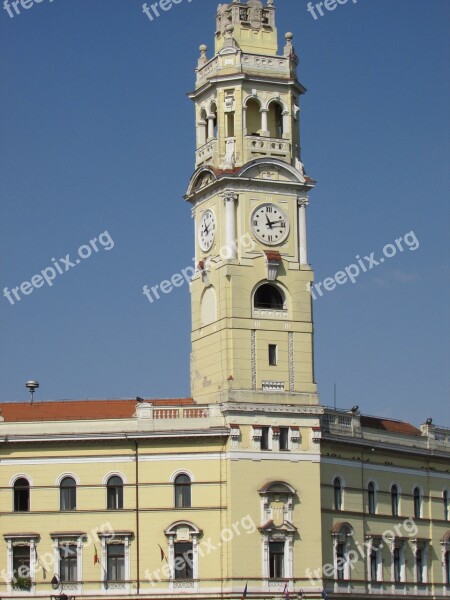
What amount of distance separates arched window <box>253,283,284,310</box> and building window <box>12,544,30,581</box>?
64.1ft

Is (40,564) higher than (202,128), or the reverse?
(202,128)

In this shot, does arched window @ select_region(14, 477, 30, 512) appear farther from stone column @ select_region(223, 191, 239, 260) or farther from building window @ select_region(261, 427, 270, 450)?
stone column @ select_region(223, 191, 239, 260)

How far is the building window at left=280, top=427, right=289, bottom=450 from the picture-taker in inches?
3674

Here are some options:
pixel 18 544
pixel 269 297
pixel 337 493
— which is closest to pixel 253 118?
pixel 269 297

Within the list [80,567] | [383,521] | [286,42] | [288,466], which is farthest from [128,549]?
[286,42]

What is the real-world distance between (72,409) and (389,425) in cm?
2334

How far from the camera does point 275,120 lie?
99312mm

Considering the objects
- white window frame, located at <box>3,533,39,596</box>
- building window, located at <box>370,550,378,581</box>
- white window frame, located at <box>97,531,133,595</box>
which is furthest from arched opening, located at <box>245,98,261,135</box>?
white window frame, located at <box>3,533,39,596</box>

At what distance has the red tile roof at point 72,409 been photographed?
96.2m

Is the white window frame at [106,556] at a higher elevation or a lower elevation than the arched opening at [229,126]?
lower

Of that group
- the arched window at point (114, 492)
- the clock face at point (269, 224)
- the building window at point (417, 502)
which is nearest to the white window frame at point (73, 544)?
the arched window at point (114, 492)

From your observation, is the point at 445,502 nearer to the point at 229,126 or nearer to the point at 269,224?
the point at 269,224

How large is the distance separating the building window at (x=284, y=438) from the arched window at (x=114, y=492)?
942 centimetres

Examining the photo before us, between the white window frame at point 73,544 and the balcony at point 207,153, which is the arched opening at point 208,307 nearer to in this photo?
the balcony at point 207,153
